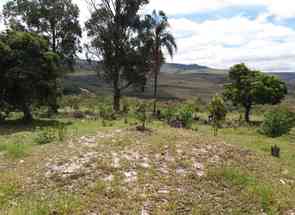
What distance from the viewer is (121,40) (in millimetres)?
26641

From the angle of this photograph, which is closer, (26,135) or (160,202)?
(160,202)

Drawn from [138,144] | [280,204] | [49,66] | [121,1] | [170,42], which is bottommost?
[280,204]

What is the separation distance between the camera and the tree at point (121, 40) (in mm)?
26359

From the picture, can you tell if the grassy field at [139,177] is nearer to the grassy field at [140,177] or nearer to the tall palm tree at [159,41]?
the grassy field at [140,177]

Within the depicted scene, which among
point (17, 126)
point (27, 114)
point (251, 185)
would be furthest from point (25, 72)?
point (251, 185)

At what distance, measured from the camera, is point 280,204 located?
7434 mm

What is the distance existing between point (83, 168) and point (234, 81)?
943 inches

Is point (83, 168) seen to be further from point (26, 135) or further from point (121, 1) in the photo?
point (121, 1)

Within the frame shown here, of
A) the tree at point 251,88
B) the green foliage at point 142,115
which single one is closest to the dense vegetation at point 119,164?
the green foliage at point 142,115

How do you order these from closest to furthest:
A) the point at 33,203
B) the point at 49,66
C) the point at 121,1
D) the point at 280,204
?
the point at 33,203 < the point at 280,204 < the point at 49,66 < the point at 121,1

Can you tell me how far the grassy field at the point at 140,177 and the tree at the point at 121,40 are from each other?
15.5 meters

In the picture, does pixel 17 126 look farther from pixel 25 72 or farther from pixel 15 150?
pixel 15 150

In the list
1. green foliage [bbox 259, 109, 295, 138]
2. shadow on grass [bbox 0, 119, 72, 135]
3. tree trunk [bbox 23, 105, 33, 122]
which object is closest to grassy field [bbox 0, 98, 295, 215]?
shadow on grass [bbox 0, 119, 72, 135]

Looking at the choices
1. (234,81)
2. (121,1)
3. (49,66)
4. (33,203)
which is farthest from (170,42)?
(33,203)
